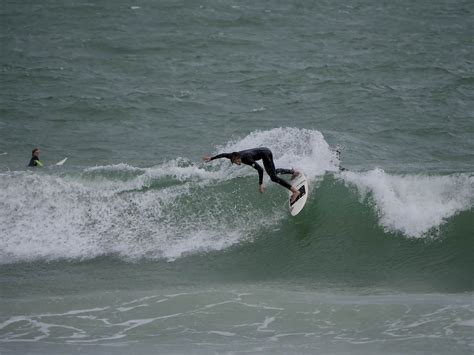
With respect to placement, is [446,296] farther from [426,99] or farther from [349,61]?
[349,61]

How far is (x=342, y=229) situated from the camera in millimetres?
12203

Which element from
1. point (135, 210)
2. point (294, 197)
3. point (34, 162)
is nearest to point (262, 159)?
point (294, 197)

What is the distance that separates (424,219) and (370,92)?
376 inches

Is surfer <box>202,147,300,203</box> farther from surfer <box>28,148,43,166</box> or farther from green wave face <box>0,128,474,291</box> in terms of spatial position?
surfer <box>28,148,43,166</box>

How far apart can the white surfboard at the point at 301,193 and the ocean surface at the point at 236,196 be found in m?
0.30

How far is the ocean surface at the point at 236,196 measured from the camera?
8883 mm

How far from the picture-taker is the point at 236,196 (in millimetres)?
13258

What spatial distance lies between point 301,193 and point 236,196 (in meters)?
1.54

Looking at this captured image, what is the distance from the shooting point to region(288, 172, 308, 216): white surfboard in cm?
1229

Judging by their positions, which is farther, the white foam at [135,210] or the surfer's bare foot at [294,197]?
the surfer's bare foot at [294,197]

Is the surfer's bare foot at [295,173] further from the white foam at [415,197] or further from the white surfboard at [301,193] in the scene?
the white foam at [415,197]

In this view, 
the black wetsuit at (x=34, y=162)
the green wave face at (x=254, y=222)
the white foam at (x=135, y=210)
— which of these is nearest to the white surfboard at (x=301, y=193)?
the green wave face at (x=254, y=222)

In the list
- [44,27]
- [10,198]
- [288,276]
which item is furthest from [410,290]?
[44,27]

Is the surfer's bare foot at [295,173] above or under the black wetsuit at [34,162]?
under
